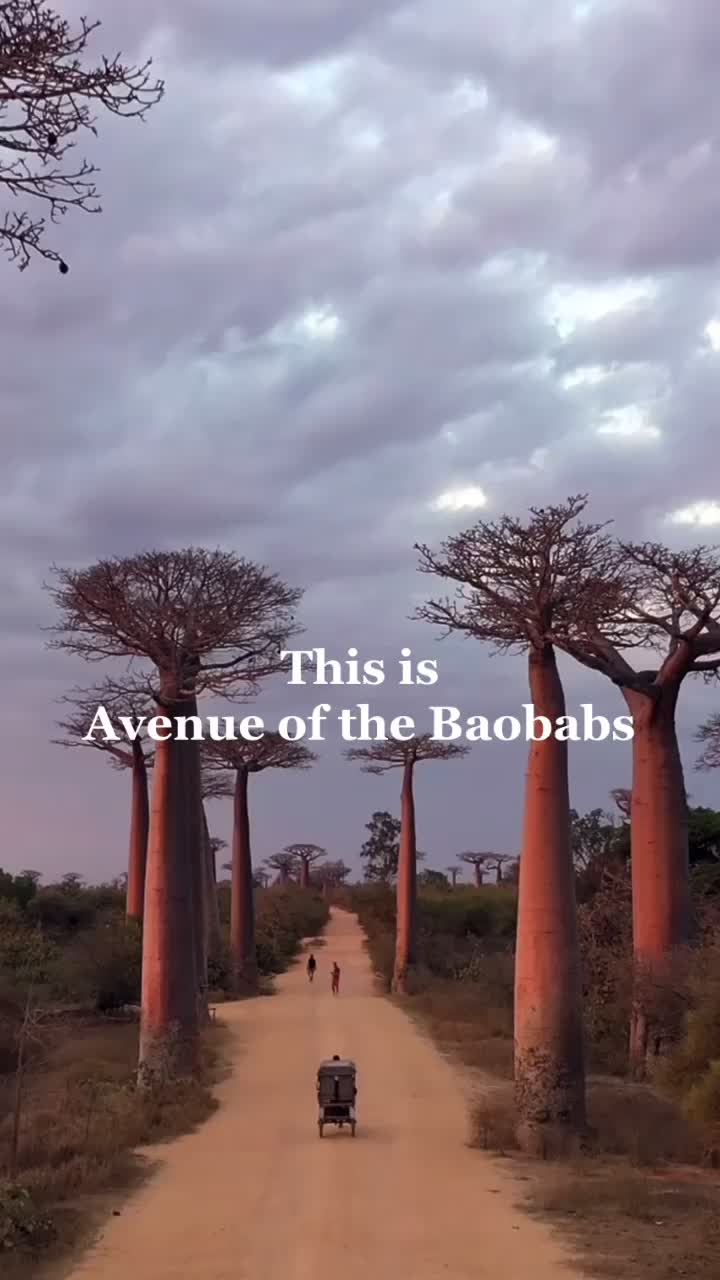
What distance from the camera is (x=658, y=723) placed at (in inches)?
508

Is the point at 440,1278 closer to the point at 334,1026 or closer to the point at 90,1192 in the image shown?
the point at 90,1192

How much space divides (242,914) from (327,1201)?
1898cm

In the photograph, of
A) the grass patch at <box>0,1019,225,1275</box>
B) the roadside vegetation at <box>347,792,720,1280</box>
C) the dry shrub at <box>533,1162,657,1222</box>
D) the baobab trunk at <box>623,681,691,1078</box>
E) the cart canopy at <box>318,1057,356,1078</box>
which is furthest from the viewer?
the baobab trunk at <box>623,681,691,1078</box>

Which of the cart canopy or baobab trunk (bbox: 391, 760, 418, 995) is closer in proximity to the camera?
the cart canopy

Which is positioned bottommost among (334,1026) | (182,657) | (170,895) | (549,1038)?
(334,1026)

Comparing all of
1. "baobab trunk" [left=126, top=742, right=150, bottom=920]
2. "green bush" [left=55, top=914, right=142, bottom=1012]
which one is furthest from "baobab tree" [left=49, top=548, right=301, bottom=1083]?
"baobab trunk" [left=126, top=742, right=150, bottom=920]

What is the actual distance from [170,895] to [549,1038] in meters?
4.53

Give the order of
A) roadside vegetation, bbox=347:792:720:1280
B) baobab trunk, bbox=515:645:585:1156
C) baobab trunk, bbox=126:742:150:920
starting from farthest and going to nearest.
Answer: baobab trunk, bbox=126:742:150:920
baobab trunk, bbox=515:645:585:1156
roadside vegetation, bbox=347:792:720:1280

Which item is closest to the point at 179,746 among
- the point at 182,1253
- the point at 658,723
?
the point at 658,723

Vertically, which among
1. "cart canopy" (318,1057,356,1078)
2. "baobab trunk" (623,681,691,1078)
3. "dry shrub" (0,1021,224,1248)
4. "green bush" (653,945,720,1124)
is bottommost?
"dry shrub" (0,1021,224,1248)

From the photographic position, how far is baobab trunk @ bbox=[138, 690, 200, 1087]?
1252 centimetres

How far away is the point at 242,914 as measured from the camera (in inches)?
1048

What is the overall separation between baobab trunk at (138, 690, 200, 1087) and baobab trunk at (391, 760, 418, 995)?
1430 centimetres

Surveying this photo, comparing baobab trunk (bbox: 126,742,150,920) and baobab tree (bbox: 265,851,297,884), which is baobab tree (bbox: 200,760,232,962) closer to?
baobab trunk (bbox: 126,742,150,920)
